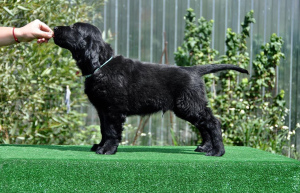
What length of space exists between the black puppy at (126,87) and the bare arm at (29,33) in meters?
0.18

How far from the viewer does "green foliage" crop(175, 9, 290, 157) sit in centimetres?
514

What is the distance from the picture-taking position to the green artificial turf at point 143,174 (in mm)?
2469

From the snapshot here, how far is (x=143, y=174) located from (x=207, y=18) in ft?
12.4

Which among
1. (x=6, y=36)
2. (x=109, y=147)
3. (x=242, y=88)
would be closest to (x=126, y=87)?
(x=109, y=147)

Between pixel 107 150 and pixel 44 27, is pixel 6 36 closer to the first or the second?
pixel 44 27

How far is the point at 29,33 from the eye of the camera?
9.90ft

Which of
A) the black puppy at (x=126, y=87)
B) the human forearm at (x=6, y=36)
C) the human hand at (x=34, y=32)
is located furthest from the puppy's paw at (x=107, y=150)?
the human forearm at (x=6, y=36)

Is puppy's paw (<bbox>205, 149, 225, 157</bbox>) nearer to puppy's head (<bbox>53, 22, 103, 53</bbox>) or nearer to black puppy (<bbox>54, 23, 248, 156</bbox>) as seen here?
black puppy (<bbox>54, 23, 248, 156</bbox>)

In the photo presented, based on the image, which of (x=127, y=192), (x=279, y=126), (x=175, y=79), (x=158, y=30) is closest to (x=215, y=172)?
(x=127, y=192)

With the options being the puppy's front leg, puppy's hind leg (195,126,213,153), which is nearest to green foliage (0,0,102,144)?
the puppy's front leg

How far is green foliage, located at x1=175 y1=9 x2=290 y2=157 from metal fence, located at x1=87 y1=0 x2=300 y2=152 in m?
0.37

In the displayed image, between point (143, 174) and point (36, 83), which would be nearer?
point (143, 174)

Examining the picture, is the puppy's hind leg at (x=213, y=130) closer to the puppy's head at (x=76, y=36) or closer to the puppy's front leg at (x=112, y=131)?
the puppy's front leg at (x=112, y=131)

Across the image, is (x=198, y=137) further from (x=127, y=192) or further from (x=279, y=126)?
(x=127, y=192)
